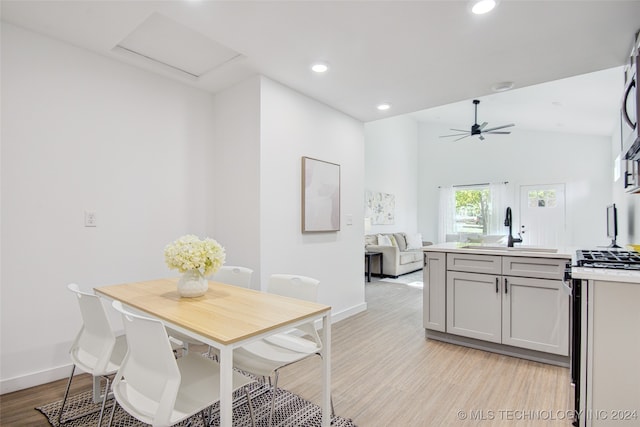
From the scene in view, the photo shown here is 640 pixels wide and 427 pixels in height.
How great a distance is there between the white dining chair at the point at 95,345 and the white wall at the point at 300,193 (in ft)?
4.49

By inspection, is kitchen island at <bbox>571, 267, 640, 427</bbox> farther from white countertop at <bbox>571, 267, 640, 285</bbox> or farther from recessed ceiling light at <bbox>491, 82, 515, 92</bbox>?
recessed ceiling light at <bbox>491, 82, 515, 92</bbox>

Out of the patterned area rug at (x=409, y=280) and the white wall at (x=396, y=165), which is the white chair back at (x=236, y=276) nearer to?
the patterned area rug at (x=409, y=280)

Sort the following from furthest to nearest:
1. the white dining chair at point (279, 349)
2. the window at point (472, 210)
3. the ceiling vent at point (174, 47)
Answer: the window at point (472, 210) → the ceiling vent at point (174, 47) → the white dining chair at point (279, 349)

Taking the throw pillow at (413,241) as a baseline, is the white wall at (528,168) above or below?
above

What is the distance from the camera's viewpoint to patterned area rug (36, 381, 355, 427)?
1.90 metres

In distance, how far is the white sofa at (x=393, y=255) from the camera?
6.55m

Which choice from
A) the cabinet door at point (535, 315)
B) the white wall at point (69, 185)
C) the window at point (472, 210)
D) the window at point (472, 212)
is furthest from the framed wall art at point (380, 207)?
the white wall at point (69, 185)

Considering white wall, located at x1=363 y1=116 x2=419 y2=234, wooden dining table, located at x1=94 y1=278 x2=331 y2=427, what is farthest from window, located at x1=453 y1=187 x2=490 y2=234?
wooden dining table, located at x1=94 y1=278 x2=331 y2=427

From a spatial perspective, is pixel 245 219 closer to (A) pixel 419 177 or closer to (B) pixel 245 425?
(B) pixel 245 425

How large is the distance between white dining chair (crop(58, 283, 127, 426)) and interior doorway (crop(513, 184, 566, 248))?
8.08 meters

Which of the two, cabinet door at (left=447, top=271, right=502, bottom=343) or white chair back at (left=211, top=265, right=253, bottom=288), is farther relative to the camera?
cabinet door at (left=447, top=271, right=502, bottom=343)

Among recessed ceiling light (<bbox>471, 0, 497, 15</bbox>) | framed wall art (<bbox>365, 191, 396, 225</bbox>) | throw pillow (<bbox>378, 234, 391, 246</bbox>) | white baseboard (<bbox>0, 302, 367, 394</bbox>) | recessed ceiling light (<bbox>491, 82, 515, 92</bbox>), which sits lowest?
white baseboard (<bbox>0, 302, 367, 394</bbox>)

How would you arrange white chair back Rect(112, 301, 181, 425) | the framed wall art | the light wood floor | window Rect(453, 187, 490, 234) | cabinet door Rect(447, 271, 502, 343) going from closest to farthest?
1. white chair back Rect(112, 301, 181, 425)
2. the light wood floor
3. cabinet door Rect(447, 271, 502, 343)
4. the framed wall art
5. window Rect(453, 187, 490, 234)

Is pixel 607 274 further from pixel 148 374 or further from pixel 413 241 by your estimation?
pixel 413 241
